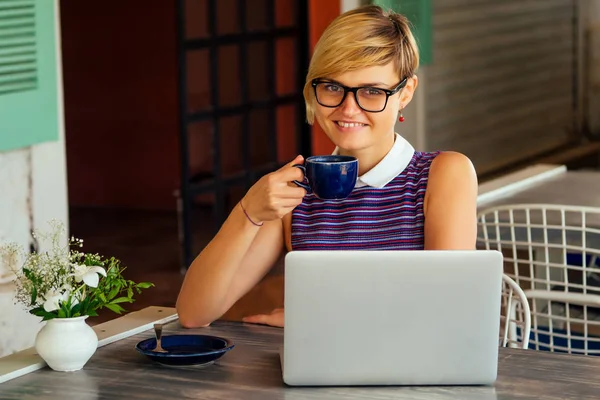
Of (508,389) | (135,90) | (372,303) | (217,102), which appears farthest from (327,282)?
(135,90)

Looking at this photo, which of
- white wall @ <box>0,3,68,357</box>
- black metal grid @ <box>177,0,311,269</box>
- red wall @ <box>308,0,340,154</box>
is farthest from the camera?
red wall @ <box>308,0,340,154</box>

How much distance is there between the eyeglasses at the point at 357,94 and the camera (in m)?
2.14

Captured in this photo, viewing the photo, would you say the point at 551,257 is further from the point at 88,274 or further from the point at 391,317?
the point at 88,274

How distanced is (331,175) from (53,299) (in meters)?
0.51

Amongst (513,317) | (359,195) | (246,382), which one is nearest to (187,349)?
(246,382)

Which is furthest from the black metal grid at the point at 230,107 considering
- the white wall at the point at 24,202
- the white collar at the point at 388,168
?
the white collar at the point at 388,168

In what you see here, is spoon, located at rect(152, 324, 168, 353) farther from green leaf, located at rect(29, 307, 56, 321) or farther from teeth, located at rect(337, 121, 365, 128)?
teeth, located at rect(337, 121, 365, 128)

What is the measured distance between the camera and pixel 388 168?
229cm

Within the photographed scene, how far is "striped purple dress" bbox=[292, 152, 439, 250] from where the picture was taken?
225 centimetres

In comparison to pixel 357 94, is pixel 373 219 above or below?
below

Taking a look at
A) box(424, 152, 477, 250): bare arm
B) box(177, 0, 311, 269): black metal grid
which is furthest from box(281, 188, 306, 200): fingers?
box(177, 0, 311, 269): black metal grid

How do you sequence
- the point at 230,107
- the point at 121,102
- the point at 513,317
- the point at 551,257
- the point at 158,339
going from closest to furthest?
1. the point at 158,339
2. the point at 513,317
3. the point at 551,257
4. the point at 230,107
5. the point at 121,102

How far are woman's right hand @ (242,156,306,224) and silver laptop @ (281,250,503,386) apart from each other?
301 mm

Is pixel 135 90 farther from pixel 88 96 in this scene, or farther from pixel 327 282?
pixel 327 282
